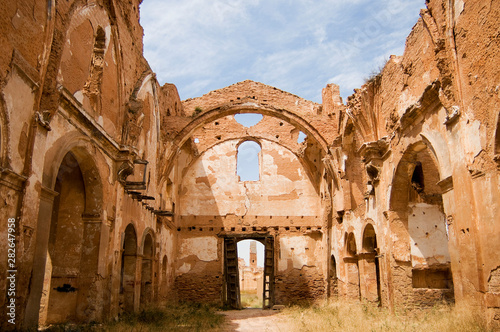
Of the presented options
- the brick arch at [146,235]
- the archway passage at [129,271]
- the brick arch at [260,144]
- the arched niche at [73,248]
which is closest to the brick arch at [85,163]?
the arched niche at [73,248]

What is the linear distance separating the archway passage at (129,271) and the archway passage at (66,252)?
2367 mm

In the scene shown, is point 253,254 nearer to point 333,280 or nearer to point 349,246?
point 333,280

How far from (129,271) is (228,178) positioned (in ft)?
26.9

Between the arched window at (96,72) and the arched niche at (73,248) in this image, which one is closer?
the arched niche at (73,248)

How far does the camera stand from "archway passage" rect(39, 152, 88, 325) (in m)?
8.91

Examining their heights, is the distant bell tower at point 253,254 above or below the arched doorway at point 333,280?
above

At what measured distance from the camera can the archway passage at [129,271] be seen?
11602 millimetres

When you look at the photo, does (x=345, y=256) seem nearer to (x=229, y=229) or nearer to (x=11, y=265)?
(x=229, y=229)

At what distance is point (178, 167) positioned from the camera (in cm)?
1908

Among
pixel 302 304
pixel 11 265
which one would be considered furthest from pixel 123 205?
pixel 302 304

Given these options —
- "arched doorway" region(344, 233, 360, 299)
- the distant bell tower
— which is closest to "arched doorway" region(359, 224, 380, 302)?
"arched doorway" region(344, 233, 360, 299)

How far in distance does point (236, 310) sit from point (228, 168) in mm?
6221

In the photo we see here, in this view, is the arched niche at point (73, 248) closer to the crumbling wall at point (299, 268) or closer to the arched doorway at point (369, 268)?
the arched doorway at point (369, 268)

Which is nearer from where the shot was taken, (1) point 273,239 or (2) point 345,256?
(2) point 345,256
